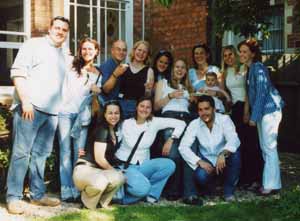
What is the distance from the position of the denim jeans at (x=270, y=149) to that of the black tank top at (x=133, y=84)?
1529mm

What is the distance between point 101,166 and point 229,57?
2.18 meters

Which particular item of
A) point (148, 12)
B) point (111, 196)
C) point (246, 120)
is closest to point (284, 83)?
point (148, 12)

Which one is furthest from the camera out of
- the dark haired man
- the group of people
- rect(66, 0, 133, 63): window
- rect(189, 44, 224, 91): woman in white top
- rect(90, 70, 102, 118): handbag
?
rect(66, 0, 133, 63): window

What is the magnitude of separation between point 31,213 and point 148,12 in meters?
5.77

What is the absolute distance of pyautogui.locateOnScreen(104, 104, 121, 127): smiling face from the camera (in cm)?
578

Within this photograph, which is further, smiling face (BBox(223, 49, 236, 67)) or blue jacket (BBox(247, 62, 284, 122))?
smiling face (BBox(223, 49, 236, 67))

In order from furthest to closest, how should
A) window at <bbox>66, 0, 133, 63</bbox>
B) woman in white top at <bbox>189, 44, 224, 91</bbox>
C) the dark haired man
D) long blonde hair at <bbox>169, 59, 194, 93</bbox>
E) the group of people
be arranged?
1. window at <bbox>66, 0, 133, 63</bbox>
2. woman in white top at <bbox>189, 44, 224, 91</bbox>
3. long blonde hair at <bbox>169, 59, 194, 93</bbox>
4. the group of people
5. the dark haired man

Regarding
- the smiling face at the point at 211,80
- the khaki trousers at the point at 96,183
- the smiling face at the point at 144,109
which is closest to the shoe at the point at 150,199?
the khaki trousers at the point at 96,183

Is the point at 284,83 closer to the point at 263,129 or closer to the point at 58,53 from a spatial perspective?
the point at 263,129

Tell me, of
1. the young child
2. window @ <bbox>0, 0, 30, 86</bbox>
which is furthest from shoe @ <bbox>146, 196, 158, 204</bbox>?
window @ <bbox>0, 0, 30, 86</bbox>

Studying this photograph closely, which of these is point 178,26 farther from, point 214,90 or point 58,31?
point 58,31

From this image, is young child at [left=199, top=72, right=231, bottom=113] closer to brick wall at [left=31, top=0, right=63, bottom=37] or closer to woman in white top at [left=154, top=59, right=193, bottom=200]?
woman in white top at [left=154, top=59, right=193, bottom=200]

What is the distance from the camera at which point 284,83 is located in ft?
35.1

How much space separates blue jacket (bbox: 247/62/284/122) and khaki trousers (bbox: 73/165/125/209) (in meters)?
1.85
